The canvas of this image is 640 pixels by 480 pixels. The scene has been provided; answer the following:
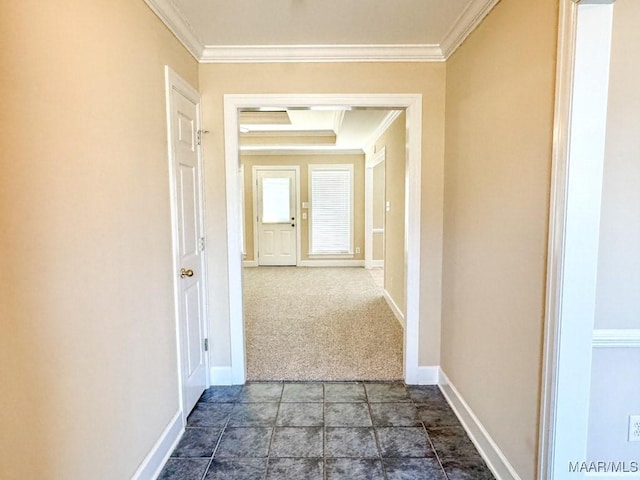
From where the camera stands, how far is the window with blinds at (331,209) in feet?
25.0

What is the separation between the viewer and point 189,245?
7.86 feet

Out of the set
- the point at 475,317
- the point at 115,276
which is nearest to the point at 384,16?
the point at 475,317

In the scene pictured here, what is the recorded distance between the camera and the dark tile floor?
6.20 feet

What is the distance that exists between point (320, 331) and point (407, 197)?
6.13ft

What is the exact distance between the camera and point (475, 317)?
2.13 metres

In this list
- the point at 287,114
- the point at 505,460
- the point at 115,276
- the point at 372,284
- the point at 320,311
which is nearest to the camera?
the point at 115,276

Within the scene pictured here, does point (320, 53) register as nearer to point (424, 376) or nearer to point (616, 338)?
point (616, 338)

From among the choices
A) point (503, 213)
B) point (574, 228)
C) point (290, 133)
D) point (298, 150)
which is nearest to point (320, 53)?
point (503, 213)

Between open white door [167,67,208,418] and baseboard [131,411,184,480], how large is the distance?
0.13 metres

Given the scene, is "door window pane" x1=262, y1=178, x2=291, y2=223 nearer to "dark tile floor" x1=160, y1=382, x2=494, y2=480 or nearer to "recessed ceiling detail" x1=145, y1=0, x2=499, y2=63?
"recessed ceiling detail" x1=145, y1=0, x2=499, y2=63

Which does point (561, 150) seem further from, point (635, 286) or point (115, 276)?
point (115, 276)

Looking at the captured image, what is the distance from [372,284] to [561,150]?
16.2 feet

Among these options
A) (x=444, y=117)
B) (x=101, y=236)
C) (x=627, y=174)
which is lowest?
(x=101, y=236)

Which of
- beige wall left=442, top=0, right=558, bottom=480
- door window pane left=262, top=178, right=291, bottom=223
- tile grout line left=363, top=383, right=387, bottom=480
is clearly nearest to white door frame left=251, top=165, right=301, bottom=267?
door window pane left=262, top=178, right=291, bottom=223
